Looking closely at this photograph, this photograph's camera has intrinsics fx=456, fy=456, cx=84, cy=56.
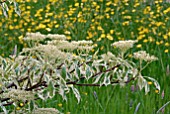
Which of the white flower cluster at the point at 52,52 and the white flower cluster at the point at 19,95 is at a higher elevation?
the white flower cluster at the point at 52,52

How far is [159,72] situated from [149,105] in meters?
0.99

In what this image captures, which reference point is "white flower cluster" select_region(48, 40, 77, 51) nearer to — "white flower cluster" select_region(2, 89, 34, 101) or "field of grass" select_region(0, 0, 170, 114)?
"white flower cluster" select_region(2, 89, 34, 101)

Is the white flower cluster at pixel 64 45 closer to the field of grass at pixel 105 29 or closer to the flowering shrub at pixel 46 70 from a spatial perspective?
the flowering shrub at pixel 46 70

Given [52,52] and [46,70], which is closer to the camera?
[52,52]

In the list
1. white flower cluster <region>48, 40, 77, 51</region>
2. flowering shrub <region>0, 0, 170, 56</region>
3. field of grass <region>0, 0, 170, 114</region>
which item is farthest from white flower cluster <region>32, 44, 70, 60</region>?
flowering shrub <region>0, 0, 170, 56</region>

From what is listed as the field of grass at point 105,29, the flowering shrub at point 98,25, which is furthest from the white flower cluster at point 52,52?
the flowering shrub at point 98,25

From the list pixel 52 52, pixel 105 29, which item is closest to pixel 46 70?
pixel 52 52

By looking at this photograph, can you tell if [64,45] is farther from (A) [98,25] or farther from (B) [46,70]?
(A) [98,25]

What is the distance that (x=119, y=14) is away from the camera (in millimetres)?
5707

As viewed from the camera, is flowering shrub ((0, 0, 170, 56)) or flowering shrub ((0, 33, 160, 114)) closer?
flowering shrub ((0, 33, 160, 114))

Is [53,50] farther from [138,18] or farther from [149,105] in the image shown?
[138,18]

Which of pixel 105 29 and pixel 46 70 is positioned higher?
pixel 105 29

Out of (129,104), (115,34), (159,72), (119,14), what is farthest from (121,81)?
(119,14)

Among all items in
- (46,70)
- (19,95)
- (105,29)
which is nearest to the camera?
(19,95)
